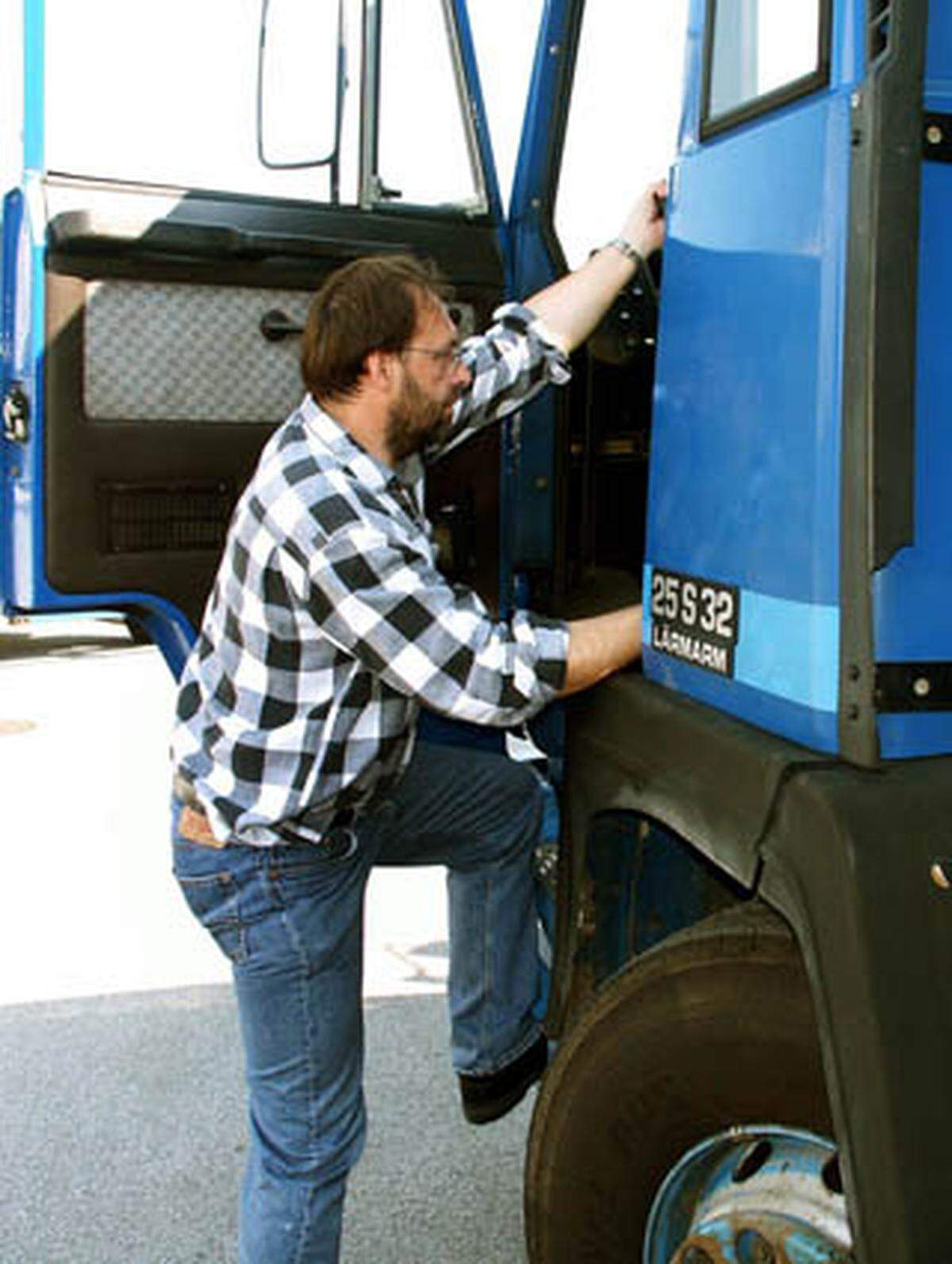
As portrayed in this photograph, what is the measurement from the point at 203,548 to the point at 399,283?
0.83 m

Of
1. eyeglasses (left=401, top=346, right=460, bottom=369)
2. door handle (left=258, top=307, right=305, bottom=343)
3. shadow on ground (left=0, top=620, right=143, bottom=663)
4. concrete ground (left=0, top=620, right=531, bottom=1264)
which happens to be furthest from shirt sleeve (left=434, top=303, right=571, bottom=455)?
shadow on ground (left=0, top=620, right=143, bottom=663)

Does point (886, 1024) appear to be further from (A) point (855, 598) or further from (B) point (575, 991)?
(B) point (575, 991)

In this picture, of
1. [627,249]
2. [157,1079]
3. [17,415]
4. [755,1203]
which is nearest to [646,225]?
[627,249]

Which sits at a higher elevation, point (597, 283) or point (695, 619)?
point (597, 283)

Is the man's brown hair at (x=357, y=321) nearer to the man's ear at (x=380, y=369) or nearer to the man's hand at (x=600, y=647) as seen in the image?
the man's ear at (x=380, y=369)

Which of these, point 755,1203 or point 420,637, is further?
point 420,637

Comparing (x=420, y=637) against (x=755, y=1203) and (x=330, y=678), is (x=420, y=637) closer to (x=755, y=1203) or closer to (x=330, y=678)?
(x=330, y=678)

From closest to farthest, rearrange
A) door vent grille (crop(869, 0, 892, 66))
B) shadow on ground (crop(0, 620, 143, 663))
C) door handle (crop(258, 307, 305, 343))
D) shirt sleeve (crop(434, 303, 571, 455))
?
door vent grille (crop(869, 0, 892, 66))
shirt sleeve (crop(434, 303, 571, 455))
door handle (crop(258, 307, 305, 343))
shadow on ground (crop(0, 620, 143, 663))

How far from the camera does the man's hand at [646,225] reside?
2.47m

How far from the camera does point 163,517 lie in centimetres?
290

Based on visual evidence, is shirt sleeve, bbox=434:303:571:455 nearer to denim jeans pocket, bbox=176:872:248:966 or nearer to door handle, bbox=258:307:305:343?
door handle, bbox=258:307:305:343

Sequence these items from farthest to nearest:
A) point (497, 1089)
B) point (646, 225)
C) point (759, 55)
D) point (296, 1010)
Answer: point (497, 1089) → point (646, 225) → point (296, 1010) → point (759, 55)

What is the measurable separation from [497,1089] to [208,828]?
2.62 ft

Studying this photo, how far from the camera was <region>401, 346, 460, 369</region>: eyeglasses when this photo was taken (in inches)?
91.7
